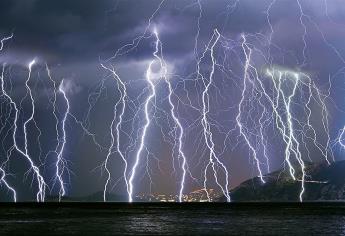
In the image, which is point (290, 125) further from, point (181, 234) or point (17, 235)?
point (17, 235)

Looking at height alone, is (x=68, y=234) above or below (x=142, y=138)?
below

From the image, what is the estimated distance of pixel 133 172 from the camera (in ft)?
160

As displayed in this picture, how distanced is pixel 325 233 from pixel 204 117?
93.4ft

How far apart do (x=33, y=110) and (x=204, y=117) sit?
1609 cm

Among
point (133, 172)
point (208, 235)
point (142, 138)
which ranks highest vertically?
point (142, 138)

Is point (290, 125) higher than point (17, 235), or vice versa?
point (290, 125)

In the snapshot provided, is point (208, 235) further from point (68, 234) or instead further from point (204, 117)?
point (204, 117)

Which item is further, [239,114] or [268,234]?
[239,114]

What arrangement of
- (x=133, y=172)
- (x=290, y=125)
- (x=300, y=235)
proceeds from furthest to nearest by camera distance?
(x=290, y=125)
(x=133, y=172)
(x=300, y=235)

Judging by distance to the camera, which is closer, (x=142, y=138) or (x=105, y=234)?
(x=105, y=234)

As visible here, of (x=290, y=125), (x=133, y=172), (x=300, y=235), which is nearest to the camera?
(x=300, y=235)

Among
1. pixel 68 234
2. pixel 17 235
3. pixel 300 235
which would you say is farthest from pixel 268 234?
pixel 17 235

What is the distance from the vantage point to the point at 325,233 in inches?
897

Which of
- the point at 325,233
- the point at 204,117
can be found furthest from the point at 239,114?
the point at 325,233
